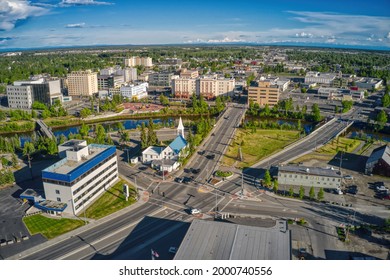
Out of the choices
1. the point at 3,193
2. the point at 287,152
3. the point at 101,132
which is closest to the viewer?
the point at 3,193

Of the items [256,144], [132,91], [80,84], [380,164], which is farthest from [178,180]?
[80,84]

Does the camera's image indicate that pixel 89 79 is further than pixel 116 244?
Yes

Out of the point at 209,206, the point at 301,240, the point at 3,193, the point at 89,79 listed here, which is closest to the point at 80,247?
the point at 209,206

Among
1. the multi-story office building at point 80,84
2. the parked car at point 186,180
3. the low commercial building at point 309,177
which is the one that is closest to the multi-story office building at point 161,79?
the multi-story office building at point 80,84

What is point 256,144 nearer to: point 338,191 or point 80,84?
point 338,191

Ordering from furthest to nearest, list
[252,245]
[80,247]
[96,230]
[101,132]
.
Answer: [101,132] → [96,230] → [80,247] → [252,245]

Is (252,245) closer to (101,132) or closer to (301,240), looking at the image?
(301,240)

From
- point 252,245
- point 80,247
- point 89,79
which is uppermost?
point 89,79
